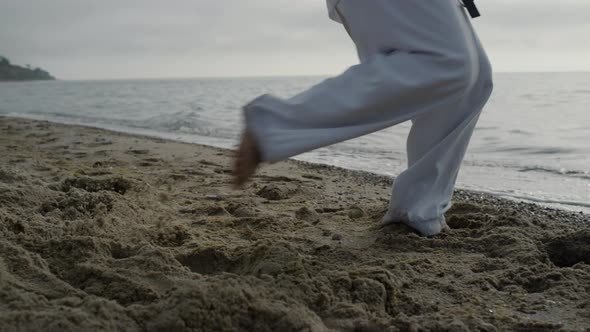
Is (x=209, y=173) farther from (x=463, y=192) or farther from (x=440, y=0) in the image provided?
(x=440, y=0)

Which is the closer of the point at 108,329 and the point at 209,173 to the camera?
the point at 108,329

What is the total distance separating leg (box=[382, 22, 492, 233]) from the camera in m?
→ 2.15

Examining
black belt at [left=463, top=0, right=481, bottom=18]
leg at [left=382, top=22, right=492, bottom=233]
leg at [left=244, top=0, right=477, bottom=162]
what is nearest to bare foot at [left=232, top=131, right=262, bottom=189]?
leg at [left=244, top=0, right=477, bottom=162]

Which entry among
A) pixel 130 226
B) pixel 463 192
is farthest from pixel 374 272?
pixel 463 192

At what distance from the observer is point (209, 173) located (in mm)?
4141

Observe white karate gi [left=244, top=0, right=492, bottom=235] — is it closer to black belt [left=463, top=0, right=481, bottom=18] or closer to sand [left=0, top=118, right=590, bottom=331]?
black belt [left=463, top=0, right=481, bottom=18]

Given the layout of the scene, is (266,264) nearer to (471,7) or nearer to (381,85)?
(381,85)

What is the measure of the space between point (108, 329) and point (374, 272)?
790 millimetres

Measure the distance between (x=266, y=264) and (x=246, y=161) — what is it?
32 centimetres

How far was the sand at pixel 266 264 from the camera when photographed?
1.34m

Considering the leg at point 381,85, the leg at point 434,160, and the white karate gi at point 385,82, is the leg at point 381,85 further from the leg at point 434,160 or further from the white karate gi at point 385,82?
the leg at point 434,160

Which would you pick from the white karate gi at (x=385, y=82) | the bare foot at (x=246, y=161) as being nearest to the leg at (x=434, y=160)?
the white karate gi at (x=385, y=82)

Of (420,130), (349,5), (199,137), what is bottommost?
(199,137)

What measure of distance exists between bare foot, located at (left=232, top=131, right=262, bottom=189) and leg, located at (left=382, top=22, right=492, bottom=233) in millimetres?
807
